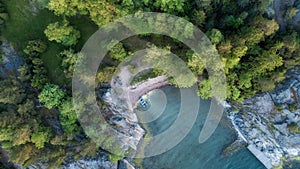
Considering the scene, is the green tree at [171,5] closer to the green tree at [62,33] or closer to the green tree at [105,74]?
the green tree at [105,74]

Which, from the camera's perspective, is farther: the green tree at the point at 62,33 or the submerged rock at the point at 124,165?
the submerged rock at the point at 124,165

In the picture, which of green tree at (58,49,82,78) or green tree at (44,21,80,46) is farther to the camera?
green tree at (58,49,82,78)

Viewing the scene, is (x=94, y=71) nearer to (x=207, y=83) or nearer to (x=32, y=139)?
(x=32, y=139)

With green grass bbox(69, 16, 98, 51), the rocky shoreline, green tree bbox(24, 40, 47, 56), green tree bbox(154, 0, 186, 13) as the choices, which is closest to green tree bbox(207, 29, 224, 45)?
green tree bbox(154, 0, 186, 13)

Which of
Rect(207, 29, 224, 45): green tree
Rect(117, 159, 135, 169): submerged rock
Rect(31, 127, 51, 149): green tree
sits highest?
Rect(31, 127, 51, 149): green tree

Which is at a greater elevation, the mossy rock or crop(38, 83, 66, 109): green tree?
the mossy rock

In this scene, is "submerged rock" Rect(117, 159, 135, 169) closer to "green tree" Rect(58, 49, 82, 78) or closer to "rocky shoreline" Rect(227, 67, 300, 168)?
"green tree" Rect(58, 49, 82, 78)

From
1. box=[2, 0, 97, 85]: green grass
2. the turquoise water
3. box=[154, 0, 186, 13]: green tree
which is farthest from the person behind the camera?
the turquoise water

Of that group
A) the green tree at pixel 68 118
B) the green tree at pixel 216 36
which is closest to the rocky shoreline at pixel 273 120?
the green tree at pixel 216 36
